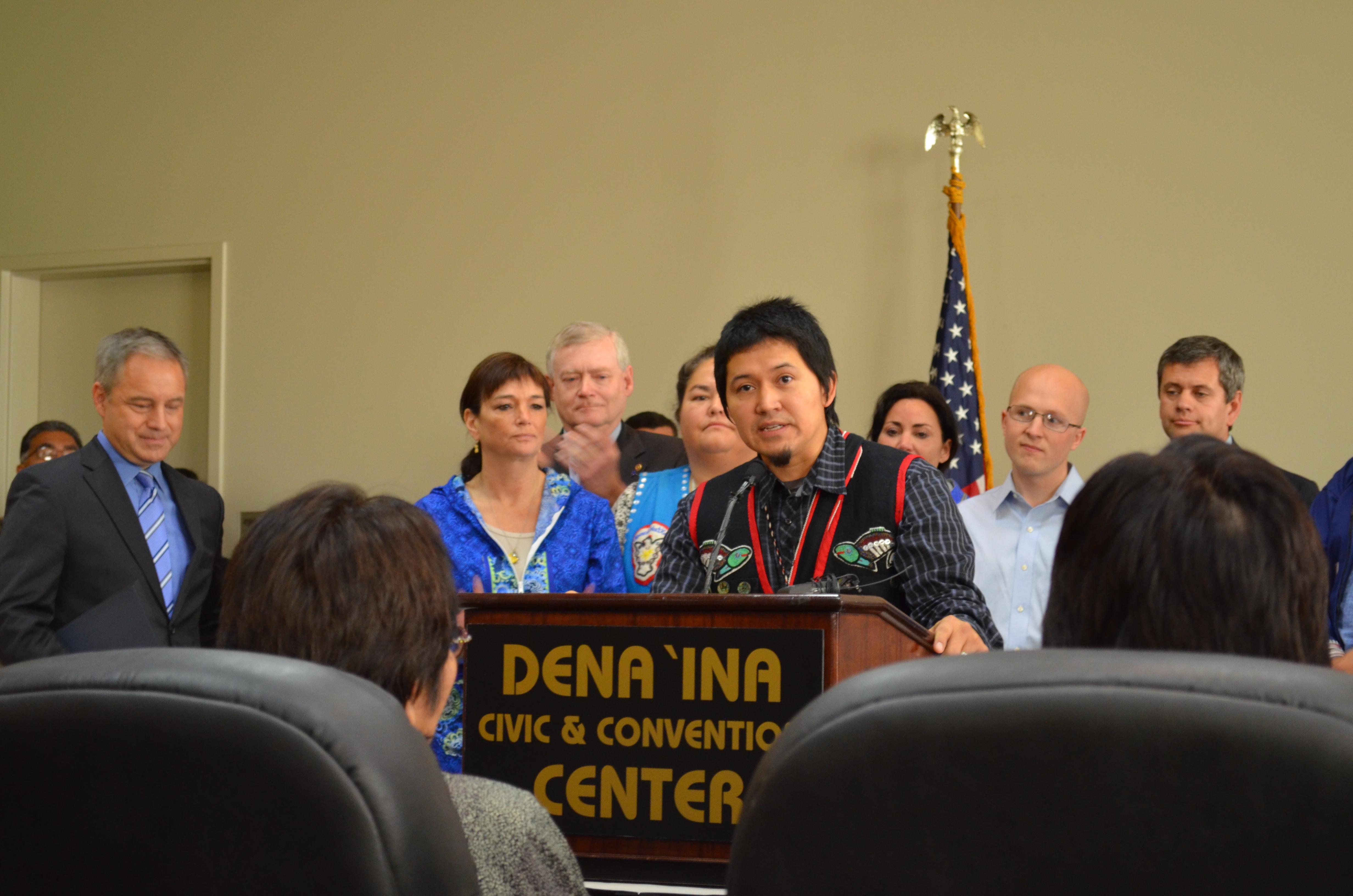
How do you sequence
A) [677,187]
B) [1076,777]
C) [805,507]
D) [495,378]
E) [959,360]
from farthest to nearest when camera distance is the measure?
1. [677,187]
2. [959,360]
3. [495,378]
4. [805,507]
5. [1076,777]

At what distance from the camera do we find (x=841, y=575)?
221cm

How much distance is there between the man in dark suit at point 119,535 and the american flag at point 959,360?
286 centimetres

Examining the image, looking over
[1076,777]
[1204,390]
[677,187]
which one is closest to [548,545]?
[1204,390]

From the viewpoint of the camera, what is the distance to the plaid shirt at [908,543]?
85.4 inches

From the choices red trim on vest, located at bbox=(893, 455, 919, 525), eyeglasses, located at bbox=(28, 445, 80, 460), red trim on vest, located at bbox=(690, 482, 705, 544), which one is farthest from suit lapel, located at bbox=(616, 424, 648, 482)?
eyeglasses, located at bbox=(28, 445, 80, 460)

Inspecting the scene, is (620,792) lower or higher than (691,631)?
lower

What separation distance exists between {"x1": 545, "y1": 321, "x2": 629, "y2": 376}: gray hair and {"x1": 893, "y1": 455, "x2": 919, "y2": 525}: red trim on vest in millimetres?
1521

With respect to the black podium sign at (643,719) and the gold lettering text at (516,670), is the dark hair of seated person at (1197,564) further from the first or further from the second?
the gold lettering text at (516,670)

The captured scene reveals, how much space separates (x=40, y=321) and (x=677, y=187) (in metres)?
3.83

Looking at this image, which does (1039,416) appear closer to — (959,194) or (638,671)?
(959,194)

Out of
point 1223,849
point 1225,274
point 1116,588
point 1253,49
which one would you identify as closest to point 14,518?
point 1116,588

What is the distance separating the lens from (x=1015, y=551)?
10.9 ft

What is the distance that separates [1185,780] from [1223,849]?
0.14ft

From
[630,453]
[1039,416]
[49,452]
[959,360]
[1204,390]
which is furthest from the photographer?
[49,452]
